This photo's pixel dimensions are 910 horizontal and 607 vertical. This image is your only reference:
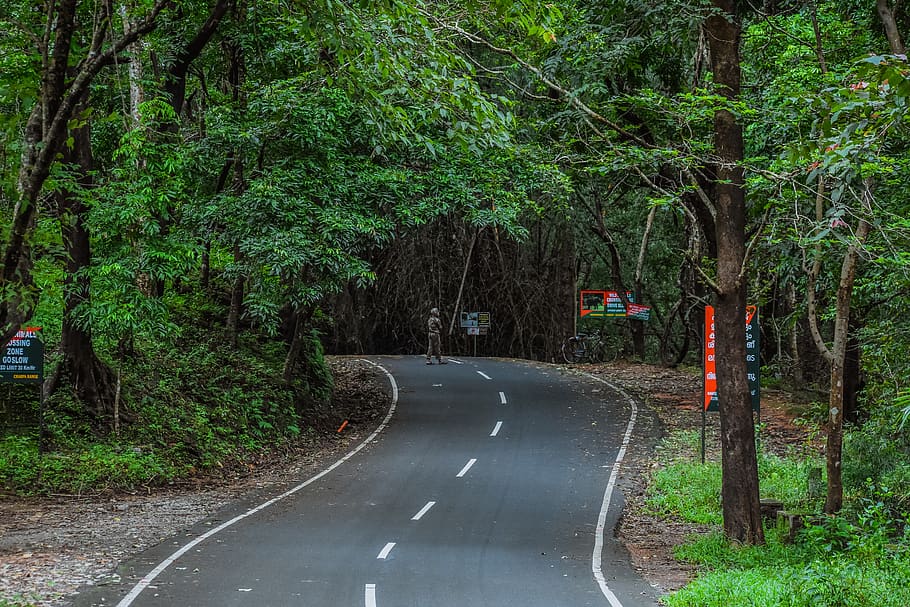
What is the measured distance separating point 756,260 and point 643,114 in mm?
3951

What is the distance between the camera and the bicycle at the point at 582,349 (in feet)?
122

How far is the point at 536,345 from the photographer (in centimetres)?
4428

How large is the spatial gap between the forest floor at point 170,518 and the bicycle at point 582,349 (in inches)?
485

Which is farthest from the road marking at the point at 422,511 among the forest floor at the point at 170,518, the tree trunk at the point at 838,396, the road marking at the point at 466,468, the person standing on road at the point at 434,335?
the person standing on road at the point at 434,335

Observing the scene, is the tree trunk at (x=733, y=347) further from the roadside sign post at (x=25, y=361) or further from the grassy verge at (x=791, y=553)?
the roadside sign post at (x=25, y=361)

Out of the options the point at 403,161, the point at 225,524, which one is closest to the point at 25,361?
the point at 225,524

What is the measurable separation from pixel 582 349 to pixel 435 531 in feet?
80.0

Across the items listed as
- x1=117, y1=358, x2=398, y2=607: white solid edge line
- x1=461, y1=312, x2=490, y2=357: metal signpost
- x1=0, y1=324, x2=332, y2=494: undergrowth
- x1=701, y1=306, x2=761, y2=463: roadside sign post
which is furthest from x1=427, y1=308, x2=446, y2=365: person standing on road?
x1=701, y1=306, x2=761, y2=463: roadside sign post

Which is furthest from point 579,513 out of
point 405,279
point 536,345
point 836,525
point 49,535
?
point 536,345

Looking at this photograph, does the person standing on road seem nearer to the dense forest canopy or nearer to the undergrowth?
the dense forest canopy

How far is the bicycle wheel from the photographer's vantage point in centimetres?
3712

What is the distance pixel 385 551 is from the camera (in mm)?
12102

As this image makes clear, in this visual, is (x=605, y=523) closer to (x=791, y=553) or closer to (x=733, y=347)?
(x=791, y=553)

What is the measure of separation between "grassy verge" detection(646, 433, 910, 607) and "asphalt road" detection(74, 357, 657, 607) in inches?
37.4
